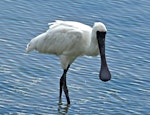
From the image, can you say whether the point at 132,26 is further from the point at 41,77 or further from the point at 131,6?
the point at 41,77

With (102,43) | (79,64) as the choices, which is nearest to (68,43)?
(102,43)

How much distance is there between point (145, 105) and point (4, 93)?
2669 mm

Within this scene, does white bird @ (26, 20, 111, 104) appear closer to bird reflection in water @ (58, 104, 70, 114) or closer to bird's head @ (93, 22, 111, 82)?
bird's head @ (93, 22, 111, 82)

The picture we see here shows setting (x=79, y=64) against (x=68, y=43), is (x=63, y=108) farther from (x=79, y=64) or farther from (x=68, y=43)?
(x=79, y=64)

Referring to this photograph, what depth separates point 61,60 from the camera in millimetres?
14742

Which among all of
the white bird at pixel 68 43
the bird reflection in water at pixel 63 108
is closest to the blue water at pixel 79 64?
the bird reflection in water at pixel 63 108

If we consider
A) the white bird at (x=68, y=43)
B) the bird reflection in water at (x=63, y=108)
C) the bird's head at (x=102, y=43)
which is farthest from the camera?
the bird reflection in water at (x=63, y=108)

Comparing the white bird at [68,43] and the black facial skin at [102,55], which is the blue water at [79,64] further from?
the black facial skin at [102,55]

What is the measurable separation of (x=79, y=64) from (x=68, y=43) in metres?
1.86

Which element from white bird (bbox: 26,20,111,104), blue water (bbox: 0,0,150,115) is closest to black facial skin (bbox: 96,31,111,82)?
white bird (bbox: 26,20,111,104)

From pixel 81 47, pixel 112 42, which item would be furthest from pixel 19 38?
pixel 81 47

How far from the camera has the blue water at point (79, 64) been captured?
1432cm

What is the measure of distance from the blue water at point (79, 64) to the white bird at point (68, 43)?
509 mm

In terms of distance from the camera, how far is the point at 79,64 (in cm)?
1622
